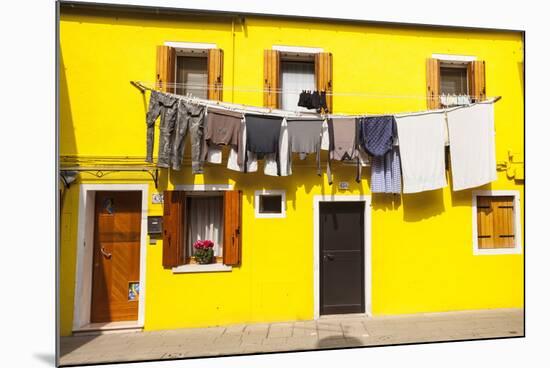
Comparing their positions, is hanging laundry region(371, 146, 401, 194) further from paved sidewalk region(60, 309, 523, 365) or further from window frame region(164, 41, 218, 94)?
window frame region(164, 41, 218, 94)

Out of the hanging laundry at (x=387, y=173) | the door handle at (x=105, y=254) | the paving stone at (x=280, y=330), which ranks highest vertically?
the hanging laundry at (x=387, y=173)

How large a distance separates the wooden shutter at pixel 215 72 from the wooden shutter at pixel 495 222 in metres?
4.50

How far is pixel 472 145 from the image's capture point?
4.19 m

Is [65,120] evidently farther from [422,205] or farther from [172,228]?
[422,205]

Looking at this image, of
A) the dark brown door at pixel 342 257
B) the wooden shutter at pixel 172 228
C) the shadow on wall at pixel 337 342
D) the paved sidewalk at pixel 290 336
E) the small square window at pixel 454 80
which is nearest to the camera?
the paved sidewalk at pixel 290 336

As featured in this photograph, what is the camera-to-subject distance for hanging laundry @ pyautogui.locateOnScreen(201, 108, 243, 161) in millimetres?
3820

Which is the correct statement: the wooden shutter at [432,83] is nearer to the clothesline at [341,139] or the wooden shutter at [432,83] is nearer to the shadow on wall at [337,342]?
the clothesline at [341,139]

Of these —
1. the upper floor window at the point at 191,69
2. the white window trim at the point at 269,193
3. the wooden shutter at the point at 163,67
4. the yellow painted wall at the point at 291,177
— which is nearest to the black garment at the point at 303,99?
the yellow painted wall at the point at 291,177

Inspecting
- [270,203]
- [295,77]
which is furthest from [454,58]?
[270,203]

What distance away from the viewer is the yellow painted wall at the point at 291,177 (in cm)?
382

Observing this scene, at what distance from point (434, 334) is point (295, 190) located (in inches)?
109

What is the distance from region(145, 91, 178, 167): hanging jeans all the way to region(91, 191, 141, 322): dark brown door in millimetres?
802

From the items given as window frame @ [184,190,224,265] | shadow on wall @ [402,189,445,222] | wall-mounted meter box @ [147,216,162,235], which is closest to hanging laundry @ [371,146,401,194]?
shadow on wall @ [402,189,445,222]

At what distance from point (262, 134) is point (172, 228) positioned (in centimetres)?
187
